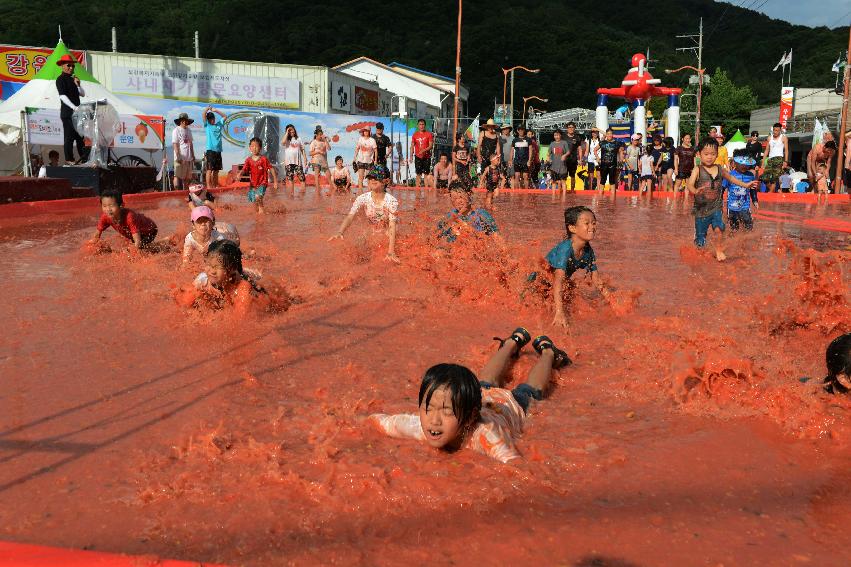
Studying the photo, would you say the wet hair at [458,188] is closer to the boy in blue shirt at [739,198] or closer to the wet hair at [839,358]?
the boy in blue shirt at [739,198]

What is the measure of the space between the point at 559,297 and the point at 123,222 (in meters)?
5.30

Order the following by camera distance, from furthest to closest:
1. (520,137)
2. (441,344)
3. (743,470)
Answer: (520,137)
(441,344)
(743,470)

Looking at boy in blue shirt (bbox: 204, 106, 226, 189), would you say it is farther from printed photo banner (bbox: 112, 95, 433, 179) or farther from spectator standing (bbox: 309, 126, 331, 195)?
printed photo banner (bbox: 112, 95, 433, 179)

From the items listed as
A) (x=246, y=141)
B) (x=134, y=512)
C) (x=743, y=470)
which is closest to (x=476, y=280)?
(x=743, y=470)

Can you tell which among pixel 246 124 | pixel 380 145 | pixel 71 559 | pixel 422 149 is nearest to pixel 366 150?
pixel 380 145

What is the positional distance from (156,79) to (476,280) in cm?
3464

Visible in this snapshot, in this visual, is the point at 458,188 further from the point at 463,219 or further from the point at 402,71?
the point at 402,71

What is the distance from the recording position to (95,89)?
20.9 metres

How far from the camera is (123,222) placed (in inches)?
336

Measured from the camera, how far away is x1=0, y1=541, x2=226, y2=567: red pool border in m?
2.46

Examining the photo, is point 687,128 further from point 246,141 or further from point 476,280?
point 476,280

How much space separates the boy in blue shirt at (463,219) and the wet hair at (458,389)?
4171mm

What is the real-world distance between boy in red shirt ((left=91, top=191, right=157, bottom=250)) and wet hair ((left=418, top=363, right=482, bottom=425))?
6.06 m

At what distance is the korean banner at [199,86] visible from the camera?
1457 inches
